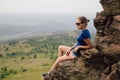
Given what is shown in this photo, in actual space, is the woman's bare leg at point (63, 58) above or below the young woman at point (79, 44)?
below

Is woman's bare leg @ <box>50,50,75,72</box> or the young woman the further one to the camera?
woman's bare leg @ <box>50,50,75,72</box>

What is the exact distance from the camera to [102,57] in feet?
60.1

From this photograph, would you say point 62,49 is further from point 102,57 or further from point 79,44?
point 102,57

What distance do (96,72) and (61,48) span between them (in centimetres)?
339

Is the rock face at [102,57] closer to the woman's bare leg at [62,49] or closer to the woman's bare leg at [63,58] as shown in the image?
the woman's bare leg at [63,58]

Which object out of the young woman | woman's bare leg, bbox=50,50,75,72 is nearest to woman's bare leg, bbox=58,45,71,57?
the young woman

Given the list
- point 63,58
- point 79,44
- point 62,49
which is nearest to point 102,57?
point 79,44

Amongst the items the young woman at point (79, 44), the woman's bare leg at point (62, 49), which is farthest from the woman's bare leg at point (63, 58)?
the woman's bare leg at point (62, 49)

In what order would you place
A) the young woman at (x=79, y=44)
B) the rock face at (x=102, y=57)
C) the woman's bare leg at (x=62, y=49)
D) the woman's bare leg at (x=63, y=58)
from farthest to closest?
the woman's bare leg at (x=62, y=49) < the woman's bare leg at (x=63, y=58) < the young woman at (x=79, y=44) < the rock face at (x=102, y=57)

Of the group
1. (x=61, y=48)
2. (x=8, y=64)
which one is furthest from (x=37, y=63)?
(x=61, y=48)

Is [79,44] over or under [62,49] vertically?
over

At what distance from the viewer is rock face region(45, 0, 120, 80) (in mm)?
17094

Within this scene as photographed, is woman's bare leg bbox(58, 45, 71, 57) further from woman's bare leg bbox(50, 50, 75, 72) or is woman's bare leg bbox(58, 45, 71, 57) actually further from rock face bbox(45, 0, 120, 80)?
rock face bbox(45, 0, 120, 80)

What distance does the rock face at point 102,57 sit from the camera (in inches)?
673
